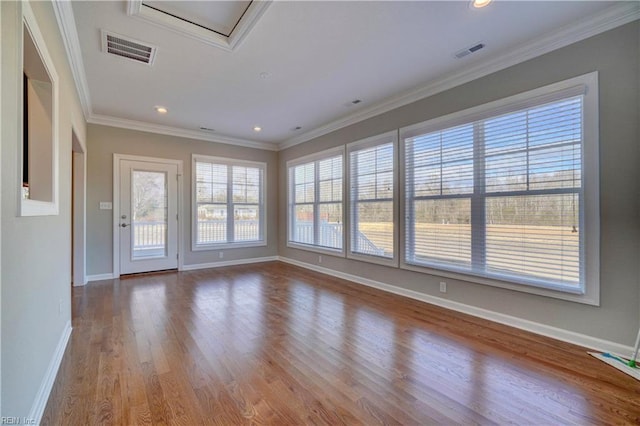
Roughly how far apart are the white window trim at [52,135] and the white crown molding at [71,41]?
0.50 m

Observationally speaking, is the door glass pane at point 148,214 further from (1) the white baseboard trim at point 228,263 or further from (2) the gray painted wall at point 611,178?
(2) the gray painted wall at point 611,178

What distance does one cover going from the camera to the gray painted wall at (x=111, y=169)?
193 inches

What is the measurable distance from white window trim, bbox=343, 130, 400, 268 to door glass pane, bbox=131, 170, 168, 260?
142 inches

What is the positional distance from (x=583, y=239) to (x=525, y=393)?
1543 mm

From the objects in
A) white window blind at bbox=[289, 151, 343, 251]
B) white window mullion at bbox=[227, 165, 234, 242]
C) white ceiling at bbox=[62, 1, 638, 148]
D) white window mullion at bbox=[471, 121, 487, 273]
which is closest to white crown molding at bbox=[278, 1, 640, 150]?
white ceiling at bbox=[62, 1, 638, 148]

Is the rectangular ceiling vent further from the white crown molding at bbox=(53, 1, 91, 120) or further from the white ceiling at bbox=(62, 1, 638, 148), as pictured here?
the white crown molding at bbox=(53, 1, 91, 120)

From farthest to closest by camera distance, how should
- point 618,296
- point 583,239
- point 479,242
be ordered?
1. point 479,242
2. point 583,239
3. point 618,296

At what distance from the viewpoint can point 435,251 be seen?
12.2ft

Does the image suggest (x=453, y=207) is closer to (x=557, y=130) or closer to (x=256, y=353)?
(x=557, y=130)

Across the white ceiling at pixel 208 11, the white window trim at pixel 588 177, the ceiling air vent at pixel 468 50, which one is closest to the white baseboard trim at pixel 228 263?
the white ceiling at pixel 208 11

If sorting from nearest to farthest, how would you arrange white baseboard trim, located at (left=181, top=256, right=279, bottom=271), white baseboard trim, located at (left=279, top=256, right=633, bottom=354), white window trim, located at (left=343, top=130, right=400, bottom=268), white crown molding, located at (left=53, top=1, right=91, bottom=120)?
white crown molding, located at (left=53, top=1, right=91, bottom=120)
white baseboard trim, located at (left=279, top=256, right=633, bottom=354)
white window trim, located at (left=343, top=130, right=400, bottom=268)
white baseboard trim, located at (left=181, top=256, right=279, bottom=271)

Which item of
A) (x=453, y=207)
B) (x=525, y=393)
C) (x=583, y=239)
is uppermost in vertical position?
(x=453, y=207)

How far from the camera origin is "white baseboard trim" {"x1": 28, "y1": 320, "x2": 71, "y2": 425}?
5.24 ft

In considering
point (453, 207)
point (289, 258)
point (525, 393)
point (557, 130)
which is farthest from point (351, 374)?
point (289, 258)
